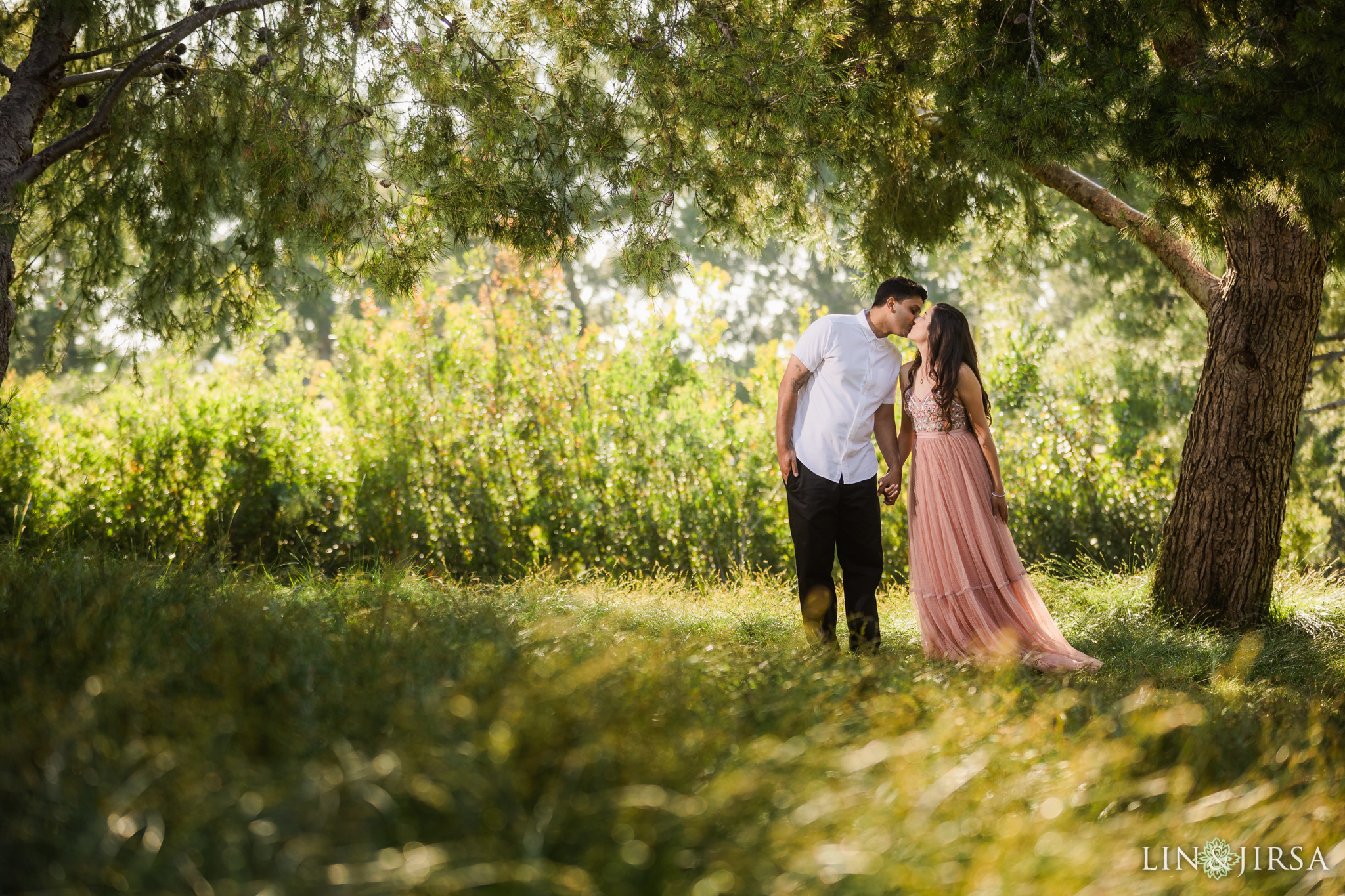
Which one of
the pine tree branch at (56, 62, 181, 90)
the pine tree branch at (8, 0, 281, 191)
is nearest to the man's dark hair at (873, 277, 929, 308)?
the pine tree branch at (8, 0, 281, 191)

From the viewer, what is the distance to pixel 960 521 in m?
4.50

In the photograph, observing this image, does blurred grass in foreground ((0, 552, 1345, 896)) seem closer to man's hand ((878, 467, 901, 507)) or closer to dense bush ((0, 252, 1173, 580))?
man's hand ((878, 467, 901, 507))

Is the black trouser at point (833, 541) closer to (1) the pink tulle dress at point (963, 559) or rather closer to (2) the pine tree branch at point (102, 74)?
(1) the pink tulle dress at point (963, 559)

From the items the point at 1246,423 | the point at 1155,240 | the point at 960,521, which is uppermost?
the point at 1155,240

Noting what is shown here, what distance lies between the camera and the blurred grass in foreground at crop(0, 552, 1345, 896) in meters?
1.46

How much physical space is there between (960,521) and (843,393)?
3.29 ft

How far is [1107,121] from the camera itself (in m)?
3.62

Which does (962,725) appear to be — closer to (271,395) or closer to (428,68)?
(428,68)

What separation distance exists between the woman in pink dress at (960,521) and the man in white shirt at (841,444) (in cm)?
30

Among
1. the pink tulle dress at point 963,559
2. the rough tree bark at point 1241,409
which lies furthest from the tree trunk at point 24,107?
the rough tree bark at point 1241,409

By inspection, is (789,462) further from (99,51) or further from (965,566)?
(99,51)

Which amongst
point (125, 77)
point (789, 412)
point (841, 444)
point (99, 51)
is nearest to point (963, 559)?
point (841, 444)

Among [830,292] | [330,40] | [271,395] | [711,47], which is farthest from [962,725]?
[830,292]

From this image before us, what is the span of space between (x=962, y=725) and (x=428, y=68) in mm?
3565
